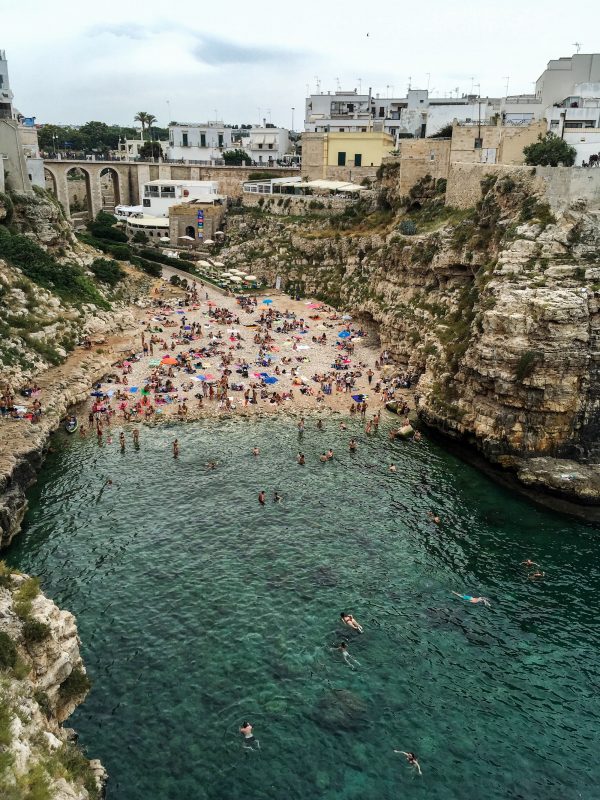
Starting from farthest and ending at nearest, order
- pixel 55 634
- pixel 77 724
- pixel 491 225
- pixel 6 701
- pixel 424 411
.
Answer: pixel 491 225, pixel 424 411, pixel 77 724, pixel 55 634, pixel 6 701

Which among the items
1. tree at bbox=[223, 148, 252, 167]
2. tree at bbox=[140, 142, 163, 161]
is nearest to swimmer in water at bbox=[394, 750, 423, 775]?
tree at bbox=[223, 148, 252, 167]

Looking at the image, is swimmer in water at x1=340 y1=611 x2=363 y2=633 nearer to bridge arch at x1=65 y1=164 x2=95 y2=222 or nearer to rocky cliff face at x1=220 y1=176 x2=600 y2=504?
rocky cliff face at x1=220 y1=176 x2=600 y2=504

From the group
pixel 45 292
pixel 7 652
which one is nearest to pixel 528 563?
pixel 7 652

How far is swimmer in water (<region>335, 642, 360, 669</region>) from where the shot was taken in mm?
23311

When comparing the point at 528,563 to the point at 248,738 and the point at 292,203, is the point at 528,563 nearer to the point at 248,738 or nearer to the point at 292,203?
the point at 248,738

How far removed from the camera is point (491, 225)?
47188 mm

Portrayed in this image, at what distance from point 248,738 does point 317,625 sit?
580 centimetres

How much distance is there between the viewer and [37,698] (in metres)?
15.0

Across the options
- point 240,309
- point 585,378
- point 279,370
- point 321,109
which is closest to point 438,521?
point 585,378

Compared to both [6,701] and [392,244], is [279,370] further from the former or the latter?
[6,701]

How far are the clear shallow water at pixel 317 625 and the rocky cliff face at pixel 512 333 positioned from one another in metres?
3.61

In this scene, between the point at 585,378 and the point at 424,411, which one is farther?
the point at 424,411

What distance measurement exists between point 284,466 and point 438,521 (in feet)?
32.3

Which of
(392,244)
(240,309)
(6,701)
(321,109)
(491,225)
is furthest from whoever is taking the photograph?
(321,109)
